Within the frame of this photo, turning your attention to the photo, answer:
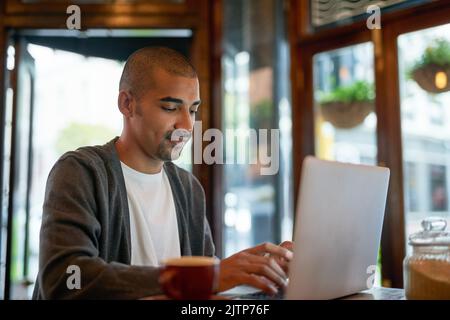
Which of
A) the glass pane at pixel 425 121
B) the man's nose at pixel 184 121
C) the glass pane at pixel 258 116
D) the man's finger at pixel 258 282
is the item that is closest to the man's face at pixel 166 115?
the man's nose at pixel 184 121

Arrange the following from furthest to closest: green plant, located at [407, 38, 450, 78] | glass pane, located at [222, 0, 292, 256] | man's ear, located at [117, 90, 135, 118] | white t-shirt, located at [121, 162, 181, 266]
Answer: glass pane, located at [222, 0, 292, 256] < green plant, located at [407, 38, 450, 78] < man's ear, located at [117, 90, 135, 118] < white t-shirt, located at [121, 162, 181, 266]

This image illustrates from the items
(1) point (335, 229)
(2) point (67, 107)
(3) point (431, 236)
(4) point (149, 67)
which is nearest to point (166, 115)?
(4) point (149, 67)

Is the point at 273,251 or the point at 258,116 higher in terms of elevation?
the point at 258,116

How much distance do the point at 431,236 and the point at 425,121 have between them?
66.2 inches

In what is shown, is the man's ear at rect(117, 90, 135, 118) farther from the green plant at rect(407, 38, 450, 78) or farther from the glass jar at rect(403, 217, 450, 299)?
the green plant at rect(407, 38, 450, 78)

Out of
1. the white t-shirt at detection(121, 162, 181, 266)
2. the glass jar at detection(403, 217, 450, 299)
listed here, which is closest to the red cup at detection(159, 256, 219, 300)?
the glass jar at detection(403, 217, 450, 299)

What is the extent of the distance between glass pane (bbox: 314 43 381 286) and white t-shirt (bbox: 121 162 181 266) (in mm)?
1571

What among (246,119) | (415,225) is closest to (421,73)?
(415,225)

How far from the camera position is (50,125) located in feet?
11.1

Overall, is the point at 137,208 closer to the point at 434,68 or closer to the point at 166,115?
the point at 166,115

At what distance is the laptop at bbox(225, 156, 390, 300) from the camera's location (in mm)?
859

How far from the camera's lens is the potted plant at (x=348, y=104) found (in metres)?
2.82

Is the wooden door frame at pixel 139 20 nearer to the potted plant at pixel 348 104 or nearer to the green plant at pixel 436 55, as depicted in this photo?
the potted plant at pixel 348 104

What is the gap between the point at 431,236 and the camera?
105 cm
